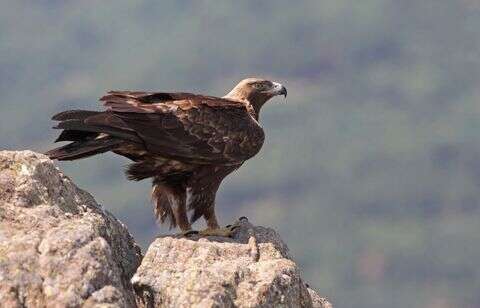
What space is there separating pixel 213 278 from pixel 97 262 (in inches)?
52.5

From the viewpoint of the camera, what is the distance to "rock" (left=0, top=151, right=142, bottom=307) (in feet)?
33.0

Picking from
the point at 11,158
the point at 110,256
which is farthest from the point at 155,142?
the point at 110,256

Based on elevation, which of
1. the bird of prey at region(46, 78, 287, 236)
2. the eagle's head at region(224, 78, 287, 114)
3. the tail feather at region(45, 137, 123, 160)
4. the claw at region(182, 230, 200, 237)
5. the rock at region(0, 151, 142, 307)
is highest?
the eagle's head at region(224, 78, 287, 114)

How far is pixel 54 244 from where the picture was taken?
1067 cm

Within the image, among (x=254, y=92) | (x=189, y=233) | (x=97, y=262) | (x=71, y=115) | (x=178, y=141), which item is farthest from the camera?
(x=254, y=92)

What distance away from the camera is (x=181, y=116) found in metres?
16.4

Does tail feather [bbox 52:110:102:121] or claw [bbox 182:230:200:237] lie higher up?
tail feather [bbox 52:110:102:121]

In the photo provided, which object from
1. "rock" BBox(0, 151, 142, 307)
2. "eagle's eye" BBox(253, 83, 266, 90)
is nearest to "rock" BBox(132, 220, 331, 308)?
"rock" BBox(0, 151, 142, 307)

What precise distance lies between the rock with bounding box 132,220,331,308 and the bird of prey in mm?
2469

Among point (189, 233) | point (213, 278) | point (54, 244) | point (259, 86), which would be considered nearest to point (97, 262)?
point (54, 244)

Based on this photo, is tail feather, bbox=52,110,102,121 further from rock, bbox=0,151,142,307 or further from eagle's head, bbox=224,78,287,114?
eagle's head, bbox=224,78,287,114

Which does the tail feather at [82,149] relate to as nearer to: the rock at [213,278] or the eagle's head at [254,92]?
the rock at [213,278]

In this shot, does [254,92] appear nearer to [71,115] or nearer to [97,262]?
[71,115]

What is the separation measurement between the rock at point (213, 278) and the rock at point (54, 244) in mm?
317
